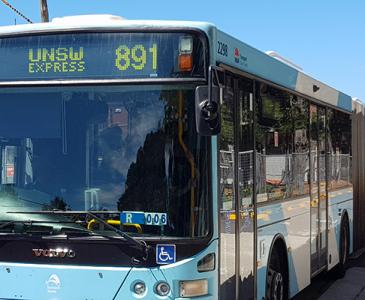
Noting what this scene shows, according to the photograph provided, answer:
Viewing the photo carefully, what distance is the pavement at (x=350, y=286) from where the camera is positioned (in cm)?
812

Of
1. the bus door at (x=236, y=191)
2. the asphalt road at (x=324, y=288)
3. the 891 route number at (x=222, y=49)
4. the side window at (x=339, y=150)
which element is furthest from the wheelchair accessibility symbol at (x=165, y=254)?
the side window at (x=339, y=150)

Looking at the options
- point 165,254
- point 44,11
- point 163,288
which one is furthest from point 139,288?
point 44,11

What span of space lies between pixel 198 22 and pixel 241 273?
2174 millimetres

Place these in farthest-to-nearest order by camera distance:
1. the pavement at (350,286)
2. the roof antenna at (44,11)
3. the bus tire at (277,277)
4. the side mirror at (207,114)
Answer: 1. the roof antenna at (44,11)
2. the pavement at (350,286)
3. the bus tire at (277,277)
4. the side mirror at (207,114)

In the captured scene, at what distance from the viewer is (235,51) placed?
487 cm

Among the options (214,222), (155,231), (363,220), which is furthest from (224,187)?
(363,220)

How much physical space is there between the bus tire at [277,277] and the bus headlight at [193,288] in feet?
5.79

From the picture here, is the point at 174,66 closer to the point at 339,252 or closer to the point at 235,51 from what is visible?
the point at 235,51

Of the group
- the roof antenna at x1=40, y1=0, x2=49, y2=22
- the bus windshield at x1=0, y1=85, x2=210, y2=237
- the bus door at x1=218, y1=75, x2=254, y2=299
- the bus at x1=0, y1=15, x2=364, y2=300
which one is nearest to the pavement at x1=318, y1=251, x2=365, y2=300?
the bus door at x1=218, y1=75, x2=254, y2=299

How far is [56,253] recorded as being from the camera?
4312 mm

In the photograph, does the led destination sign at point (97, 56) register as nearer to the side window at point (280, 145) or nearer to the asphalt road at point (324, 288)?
the side window at point (280, 145)

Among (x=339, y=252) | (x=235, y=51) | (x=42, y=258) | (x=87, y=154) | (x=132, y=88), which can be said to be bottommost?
(x=339, y=252)

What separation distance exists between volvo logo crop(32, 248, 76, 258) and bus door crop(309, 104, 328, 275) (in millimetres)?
4001

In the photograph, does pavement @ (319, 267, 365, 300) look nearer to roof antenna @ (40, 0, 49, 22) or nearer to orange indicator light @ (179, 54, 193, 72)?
orange indicator light @ (179, 54, 193, 72)
